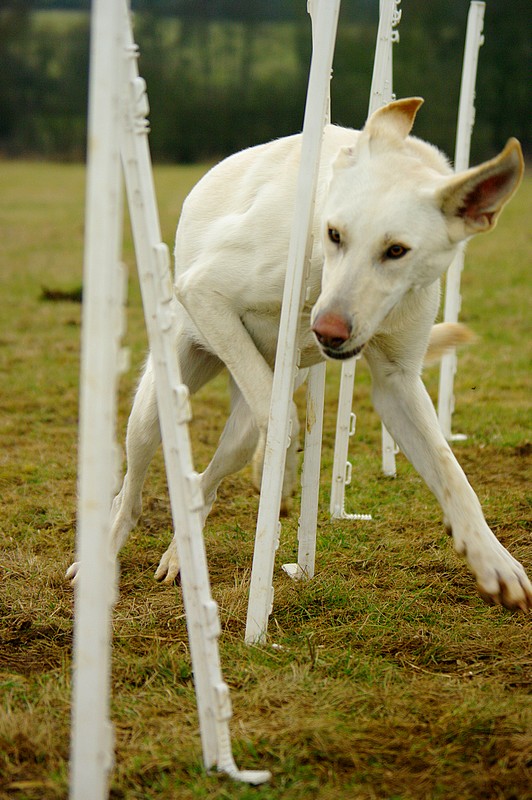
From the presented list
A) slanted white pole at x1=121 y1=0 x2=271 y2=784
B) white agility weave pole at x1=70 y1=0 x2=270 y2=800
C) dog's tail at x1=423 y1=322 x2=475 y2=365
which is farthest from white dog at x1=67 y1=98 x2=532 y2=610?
white agility weave pole at x1=70 y1=0 x2=270 y2=800

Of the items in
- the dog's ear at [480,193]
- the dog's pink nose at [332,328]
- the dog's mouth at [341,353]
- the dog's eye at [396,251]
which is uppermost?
the dog's ear at [480,193]

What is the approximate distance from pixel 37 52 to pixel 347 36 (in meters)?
12.0

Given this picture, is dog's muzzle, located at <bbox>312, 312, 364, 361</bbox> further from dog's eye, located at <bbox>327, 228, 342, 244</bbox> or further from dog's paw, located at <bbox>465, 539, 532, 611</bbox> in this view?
dog's paw, located at <bbox>465, 539, 532, 611</bbox>

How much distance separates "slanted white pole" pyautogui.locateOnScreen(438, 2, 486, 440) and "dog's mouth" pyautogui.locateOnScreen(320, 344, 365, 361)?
287 centimetres

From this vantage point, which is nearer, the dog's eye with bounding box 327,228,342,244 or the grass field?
the grass field

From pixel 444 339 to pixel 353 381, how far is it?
916 mm

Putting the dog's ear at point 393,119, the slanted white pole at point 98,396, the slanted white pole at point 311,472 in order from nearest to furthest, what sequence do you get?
1. the slanted white pole at point 98,396
2. the dog's ear at point 393,119
3. the slanted white pole at point 311,472

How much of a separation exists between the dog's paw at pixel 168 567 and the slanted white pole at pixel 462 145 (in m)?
2.31

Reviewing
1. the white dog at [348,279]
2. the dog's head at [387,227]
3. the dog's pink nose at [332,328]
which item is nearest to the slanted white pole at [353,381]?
the white dog at [348,279]

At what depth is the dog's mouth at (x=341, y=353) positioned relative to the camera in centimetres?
272

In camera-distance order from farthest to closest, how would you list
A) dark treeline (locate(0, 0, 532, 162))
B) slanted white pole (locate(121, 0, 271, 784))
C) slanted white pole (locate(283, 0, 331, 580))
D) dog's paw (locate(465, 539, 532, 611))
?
dark treeline (locate(0, 0, 532, 162)) < slanted white pole (locate(283, 0, 331, 580)) < dog's paw (locate(465, 539, 532, 611)) < slanted white pole (locate(121, 0, 271, 784))

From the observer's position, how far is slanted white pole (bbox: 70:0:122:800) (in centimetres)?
184

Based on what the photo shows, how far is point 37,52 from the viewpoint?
33.2 meters

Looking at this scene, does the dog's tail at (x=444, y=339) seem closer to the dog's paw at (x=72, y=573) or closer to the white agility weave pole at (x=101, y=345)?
the dog's paw at (x=72, y=573)
